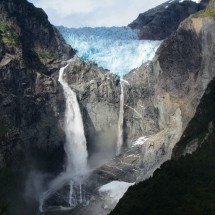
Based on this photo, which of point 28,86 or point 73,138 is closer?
point 28,86

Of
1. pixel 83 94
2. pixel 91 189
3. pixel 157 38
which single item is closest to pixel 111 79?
pixel 83 94

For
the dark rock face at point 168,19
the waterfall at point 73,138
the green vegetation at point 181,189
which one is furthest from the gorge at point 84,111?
the dark rock face at point 168,19

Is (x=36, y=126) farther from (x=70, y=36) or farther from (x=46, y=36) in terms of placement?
(x=70, y=36)

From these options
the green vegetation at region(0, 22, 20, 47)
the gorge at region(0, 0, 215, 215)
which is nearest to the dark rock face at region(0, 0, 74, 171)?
the green vegetation at region(0, 22, 20, 47)

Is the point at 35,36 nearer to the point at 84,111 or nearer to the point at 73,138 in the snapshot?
the point at 84,111

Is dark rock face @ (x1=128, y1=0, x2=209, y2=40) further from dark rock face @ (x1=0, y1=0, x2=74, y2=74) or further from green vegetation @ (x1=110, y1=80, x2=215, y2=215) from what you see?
green vegetation @ (x1=110, y1=80, x2=215, y2=215)

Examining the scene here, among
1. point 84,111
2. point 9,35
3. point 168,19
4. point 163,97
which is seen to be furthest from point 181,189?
point 168,19

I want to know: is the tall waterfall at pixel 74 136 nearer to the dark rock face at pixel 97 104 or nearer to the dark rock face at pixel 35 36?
the dark rock face at pixel 97 104
